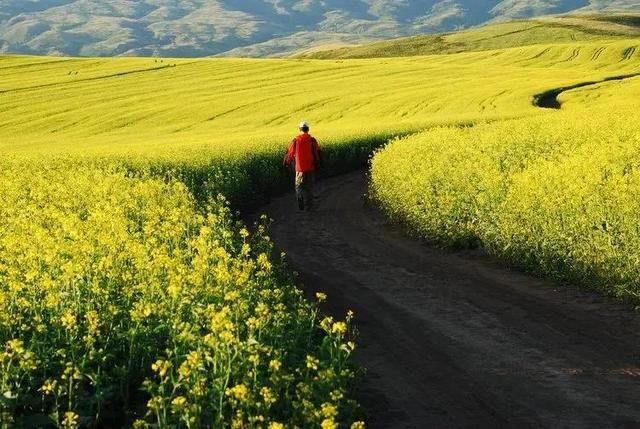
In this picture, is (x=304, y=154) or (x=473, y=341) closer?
(x=473, y=341)

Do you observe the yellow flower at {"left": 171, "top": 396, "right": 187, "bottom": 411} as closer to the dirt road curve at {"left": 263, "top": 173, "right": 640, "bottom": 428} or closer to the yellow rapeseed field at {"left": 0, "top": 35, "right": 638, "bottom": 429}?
the yellow rapeseed field at {"left": 0, "top": 35, "right": 638, "bottom": 429}

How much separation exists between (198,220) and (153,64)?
7483 cm

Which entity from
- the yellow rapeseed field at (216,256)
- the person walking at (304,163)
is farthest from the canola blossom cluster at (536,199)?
the person walking at (304,163)

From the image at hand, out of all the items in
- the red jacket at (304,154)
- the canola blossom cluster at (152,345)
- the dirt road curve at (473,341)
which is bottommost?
the dirt road curve at (473,341)

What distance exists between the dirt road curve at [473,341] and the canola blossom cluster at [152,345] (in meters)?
0.86

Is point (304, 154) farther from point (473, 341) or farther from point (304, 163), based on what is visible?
point (473, 341)

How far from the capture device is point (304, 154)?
21.8 metres

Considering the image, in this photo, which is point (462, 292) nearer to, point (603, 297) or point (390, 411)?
point (603, 297)

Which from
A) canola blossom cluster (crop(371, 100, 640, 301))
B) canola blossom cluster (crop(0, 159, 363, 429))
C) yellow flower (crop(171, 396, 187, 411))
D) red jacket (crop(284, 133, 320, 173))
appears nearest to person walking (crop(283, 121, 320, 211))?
red jacket (crop(284, 133, 320, 173))

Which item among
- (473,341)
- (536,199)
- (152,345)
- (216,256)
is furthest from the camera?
(536,199)

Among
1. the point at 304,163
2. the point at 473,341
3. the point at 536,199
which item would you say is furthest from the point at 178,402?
the point at 304,163

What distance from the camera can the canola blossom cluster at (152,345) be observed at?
→ 212 inches

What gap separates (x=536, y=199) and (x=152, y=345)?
337 inches

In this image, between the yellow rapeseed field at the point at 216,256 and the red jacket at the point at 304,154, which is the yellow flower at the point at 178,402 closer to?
the yellow rapeseed field at the point at 216,256
